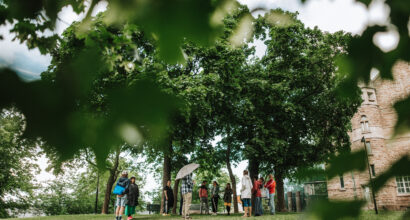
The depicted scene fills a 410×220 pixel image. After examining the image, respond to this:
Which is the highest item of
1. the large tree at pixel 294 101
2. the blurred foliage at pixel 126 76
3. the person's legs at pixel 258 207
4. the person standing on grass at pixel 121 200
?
the large tree at pixel 294 101

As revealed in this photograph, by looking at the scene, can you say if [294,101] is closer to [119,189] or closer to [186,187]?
[186,187]

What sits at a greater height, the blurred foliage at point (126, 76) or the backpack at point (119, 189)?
the blurred foliage at point (126, 76)

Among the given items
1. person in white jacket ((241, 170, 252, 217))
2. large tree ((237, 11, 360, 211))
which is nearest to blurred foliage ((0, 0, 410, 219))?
person in white jacket ((241, 170, 252, 217))

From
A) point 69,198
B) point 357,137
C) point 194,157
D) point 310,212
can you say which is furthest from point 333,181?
point 69,198

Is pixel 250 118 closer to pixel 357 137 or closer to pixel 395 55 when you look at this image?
pixel 395 55

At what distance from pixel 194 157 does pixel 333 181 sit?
649 inches

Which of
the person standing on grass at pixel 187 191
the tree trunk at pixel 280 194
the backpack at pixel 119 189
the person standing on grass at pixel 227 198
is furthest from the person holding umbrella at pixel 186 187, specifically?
the tree trunk at pixel 280 194

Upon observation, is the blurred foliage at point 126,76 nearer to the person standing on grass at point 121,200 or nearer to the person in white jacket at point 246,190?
the person standing on grass at point 121,200

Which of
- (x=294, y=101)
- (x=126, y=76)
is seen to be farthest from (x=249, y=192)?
(x=126, y=76)

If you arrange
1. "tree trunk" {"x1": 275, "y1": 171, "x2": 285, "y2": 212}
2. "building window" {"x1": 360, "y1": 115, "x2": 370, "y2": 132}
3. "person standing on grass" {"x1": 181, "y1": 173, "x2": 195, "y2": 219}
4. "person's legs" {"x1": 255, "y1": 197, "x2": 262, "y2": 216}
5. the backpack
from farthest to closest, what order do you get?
"building window" {"x1": 360, "y1": 115, "x2": 370, "y2": 132} < "tree trunk" {"x1": 275, "y1": 171, "x2": 285, "y2": 212} < "person's legs" {"x1": 255, "y1": 197, "x2": 262, "y2": 216} < "person standing on grass" {"x1": 181, "y1": 173, "x2": 195, "y2": 219} < the backpack

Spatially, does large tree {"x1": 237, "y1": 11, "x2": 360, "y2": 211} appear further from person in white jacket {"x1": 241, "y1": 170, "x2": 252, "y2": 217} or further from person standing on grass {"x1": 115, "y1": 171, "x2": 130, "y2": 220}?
person standing on grass {"x1": 115, "y1": 171, "x2": 130, "y2": 220}

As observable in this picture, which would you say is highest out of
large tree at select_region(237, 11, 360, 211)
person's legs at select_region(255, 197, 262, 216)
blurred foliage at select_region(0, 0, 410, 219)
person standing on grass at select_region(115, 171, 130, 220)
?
large tree at select_region(237, 11, 360, 211)

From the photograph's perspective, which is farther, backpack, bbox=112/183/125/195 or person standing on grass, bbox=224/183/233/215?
person standing on grass, bbox=224/183/233/215

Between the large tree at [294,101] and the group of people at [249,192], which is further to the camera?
the large tree at [294,101]
